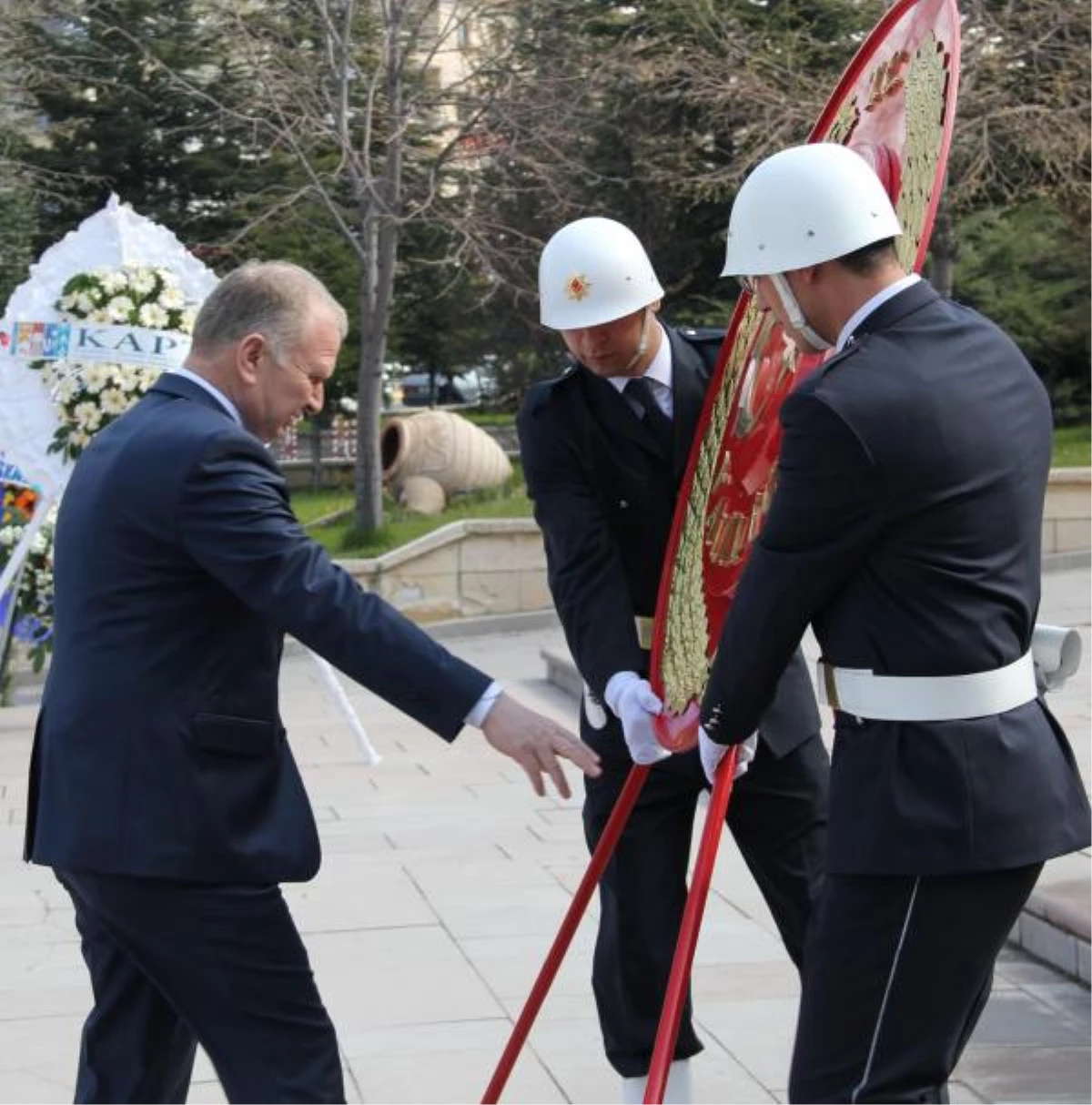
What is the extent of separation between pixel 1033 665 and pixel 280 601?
1.22 m

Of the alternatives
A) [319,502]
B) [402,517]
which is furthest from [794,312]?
[319,502]

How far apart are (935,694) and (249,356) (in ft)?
4.24

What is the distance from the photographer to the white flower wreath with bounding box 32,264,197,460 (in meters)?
11.0

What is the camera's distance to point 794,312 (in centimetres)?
317

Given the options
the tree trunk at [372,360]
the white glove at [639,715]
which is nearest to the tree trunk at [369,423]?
the tree trunk at [372,360]

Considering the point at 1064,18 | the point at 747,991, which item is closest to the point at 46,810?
the point at 747,991

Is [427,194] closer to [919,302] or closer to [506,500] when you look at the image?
[506,500]

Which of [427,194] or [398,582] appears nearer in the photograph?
[398,582]

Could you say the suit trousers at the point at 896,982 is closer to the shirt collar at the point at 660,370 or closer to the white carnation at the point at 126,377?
the shirt collar at the point at 660,370

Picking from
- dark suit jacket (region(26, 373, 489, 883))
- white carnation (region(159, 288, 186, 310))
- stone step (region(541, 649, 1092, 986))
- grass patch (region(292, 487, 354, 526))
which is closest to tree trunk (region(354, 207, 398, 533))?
grass patch (region(292, 487, 354, 526))

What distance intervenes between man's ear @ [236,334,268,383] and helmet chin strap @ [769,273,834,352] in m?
0.90

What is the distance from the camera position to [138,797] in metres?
3.35

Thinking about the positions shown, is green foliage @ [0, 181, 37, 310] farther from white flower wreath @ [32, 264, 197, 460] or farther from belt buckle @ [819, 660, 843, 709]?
belt buckle @ [819, 660, 843, 709]

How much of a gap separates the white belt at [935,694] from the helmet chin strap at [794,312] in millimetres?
514
